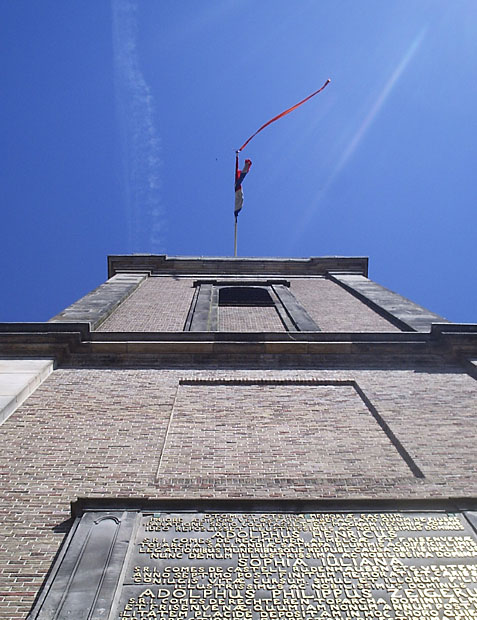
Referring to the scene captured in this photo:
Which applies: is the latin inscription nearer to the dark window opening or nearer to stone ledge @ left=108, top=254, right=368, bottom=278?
the dark window opening

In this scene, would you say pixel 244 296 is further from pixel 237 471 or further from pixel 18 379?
pixel 237 471

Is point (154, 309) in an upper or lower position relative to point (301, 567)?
upper

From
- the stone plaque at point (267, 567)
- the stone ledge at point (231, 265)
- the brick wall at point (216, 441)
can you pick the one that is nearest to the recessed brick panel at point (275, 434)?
the brick wall at point (216, 441)

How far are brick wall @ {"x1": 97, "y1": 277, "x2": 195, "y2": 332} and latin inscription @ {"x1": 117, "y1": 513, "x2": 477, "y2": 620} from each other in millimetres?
6315

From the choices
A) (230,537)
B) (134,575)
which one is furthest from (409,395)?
(134,575)

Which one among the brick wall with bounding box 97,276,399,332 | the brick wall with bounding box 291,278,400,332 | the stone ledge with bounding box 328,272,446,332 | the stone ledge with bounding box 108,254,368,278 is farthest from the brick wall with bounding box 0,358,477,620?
the stone ledge with bounding box 108,254,368,278

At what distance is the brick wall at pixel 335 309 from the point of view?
35.7ft

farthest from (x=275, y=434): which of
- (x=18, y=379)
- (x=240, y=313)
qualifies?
(x=240, y=313)

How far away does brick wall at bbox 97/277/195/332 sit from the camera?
10.7 metres

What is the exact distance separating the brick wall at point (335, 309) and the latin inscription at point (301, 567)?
6.29 meters

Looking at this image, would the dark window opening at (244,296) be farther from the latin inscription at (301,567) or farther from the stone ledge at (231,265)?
the latin inscription at (301,567)

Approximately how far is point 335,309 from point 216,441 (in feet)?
23.5

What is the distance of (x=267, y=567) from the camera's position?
4.25 meters

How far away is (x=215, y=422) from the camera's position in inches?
268
